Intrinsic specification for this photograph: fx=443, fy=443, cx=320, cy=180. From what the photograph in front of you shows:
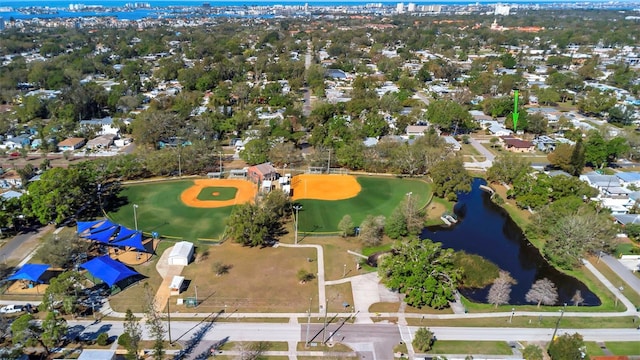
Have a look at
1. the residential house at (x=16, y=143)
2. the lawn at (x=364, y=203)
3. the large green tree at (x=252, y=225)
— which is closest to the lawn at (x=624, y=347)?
the lawn at (x=364, y=203)

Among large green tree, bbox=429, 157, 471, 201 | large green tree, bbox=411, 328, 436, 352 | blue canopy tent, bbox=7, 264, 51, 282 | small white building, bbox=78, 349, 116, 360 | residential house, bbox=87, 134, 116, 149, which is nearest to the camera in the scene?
small white building, bbox=78, 349, 116, 360

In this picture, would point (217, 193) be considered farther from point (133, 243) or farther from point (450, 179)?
point (450, 179)

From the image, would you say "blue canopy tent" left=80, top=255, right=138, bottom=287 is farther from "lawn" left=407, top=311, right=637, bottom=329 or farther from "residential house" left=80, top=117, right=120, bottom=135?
"residential house" left=80, top=117, right=120, bottom=135

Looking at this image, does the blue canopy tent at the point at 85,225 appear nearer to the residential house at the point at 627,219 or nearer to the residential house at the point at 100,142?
the residential house at the point at 100,142

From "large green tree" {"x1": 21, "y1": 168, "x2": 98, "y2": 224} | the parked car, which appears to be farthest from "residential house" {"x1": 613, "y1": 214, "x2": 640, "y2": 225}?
"large green tree" {"x1": 21, "y1": 168, "x2": 98, "y2": 224}

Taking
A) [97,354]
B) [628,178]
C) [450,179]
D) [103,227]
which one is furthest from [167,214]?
[628,178]

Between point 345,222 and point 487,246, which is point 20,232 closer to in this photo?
point 345,222
